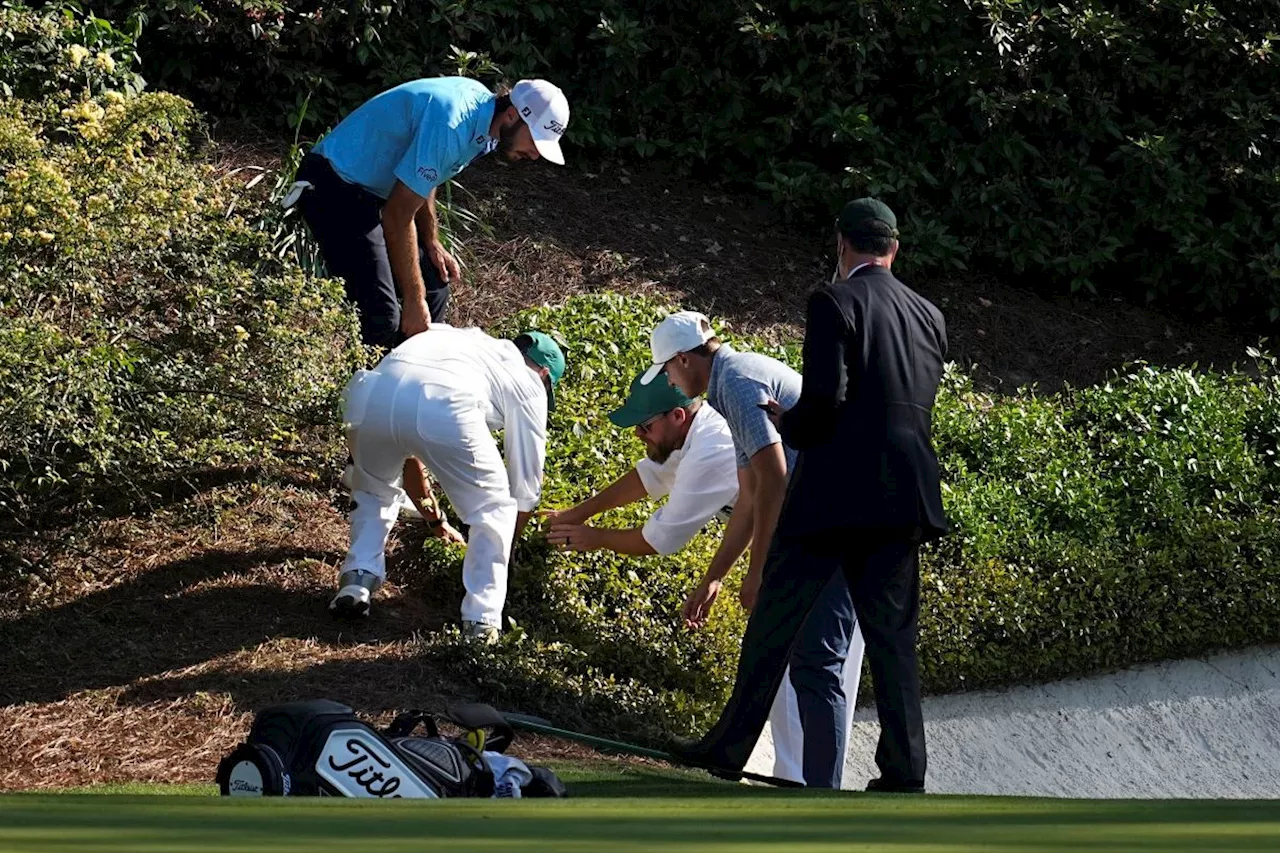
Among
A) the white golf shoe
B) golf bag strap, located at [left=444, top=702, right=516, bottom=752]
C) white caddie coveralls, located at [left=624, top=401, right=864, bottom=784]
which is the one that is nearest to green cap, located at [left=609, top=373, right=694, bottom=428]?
white caddie coveralls, located at [left=624, top=401, right=864, bottom=784]

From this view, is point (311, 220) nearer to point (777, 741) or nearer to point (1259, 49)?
point (777, 741)

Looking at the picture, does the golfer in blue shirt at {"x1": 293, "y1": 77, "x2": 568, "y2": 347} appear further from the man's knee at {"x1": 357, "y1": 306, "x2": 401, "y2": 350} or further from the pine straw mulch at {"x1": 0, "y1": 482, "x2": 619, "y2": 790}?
the pine straw mulch at {"x1": 0, "y1": 482, "x2": 619, "y2": 790}

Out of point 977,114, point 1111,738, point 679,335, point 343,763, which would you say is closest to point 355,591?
point 679,335

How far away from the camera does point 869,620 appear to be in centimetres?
564

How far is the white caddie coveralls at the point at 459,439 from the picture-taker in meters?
6.89

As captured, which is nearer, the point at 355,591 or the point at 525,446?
the point at 525,446

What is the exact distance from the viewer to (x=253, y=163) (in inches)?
448

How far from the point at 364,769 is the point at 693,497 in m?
3.01

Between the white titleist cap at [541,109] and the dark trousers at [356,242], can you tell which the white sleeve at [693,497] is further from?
the dark trousers at [356,242]

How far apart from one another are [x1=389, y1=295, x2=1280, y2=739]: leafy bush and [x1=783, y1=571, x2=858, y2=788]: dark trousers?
46.5 inches

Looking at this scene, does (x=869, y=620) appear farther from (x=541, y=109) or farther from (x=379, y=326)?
(x=379, y=326)

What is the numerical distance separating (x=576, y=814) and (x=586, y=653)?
5006mm

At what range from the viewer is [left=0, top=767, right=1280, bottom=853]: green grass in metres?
1.73

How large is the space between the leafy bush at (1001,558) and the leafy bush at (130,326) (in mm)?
1268
